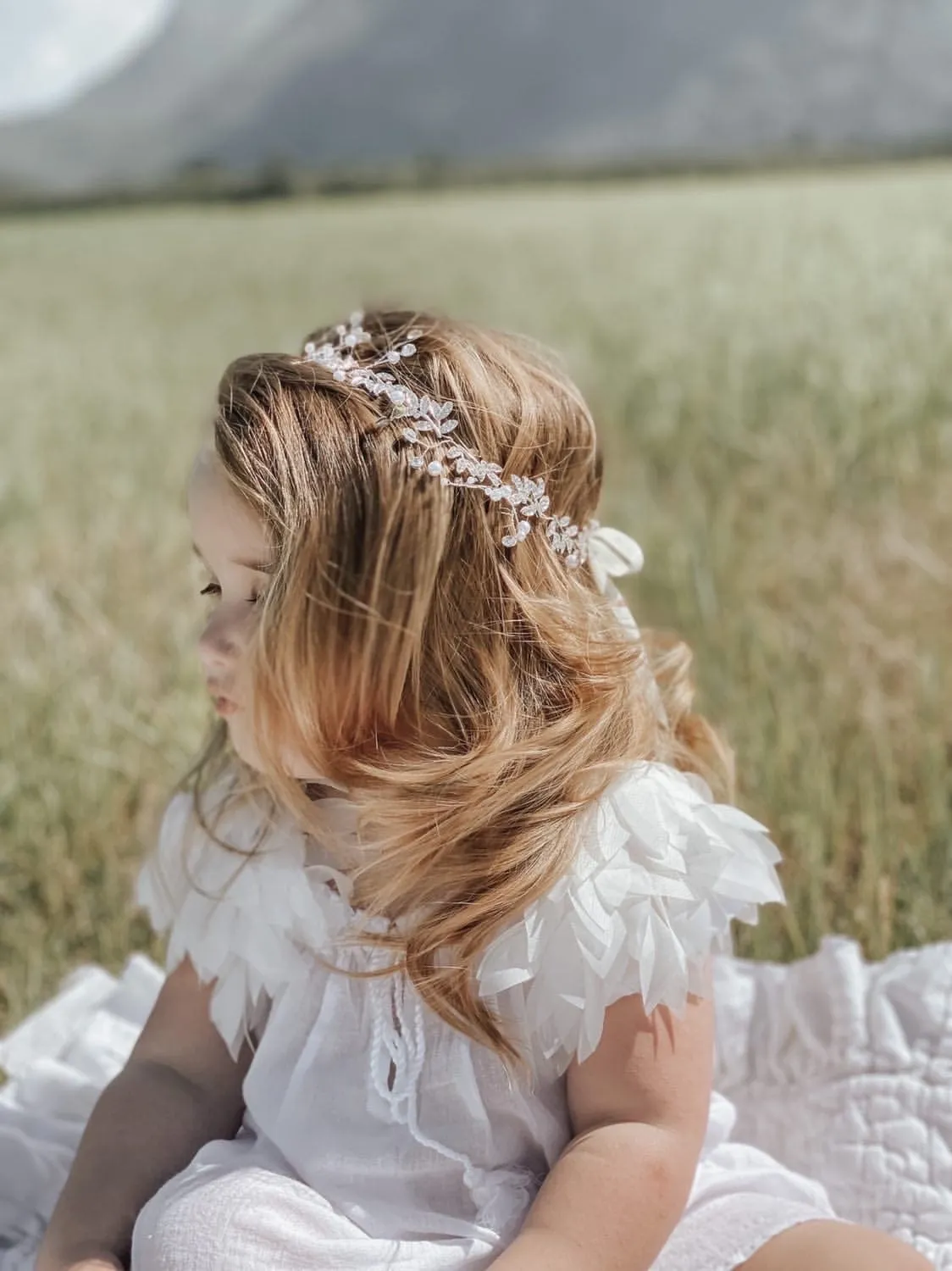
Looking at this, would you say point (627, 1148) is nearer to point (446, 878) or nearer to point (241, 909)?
point (446, 878)

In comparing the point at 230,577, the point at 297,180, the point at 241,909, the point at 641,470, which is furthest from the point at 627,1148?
the point at 297,180

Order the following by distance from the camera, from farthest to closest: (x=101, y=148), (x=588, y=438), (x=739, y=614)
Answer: (x=101, y=148), (x=739, y=614), (x=588, y=438)

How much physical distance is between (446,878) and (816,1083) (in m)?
0.51

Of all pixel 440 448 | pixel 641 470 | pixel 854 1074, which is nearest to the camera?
pixel 440 448

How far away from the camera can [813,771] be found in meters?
1.53

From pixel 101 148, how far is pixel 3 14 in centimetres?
47

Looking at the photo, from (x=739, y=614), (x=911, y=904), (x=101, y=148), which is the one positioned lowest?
(x=911, y=904)

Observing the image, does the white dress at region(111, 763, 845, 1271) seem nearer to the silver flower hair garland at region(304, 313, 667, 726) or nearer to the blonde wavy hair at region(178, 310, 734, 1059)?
the blonde wavy hair at region(178, 310, 734, 1059)

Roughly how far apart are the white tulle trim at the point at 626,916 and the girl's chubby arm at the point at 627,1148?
25 millimetres

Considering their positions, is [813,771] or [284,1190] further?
[813,771]

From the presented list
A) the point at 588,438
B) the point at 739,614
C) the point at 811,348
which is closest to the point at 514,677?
the point at 588,438

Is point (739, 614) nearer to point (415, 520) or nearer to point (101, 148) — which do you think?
point (415, 520)

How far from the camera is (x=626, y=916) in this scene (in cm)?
87

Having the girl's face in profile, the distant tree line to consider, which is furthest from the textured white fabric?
the distant tree line
